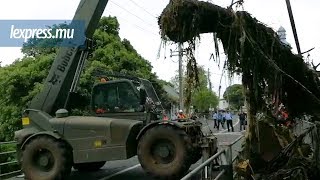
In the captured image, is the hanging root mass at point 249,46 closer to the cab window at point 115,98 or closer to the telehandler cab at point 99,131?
the telehandler cab at point 99,131

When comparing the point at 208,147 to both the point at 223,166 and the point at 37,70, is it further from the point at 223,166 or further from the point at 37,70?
the point at 37,70

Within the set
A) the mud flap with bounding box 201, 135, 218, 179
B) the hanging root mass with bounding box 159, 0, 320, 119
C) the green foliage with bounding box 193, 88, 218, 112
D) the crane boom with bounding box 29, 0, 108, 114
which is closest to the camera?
the hanging root mass with bounding box 159, 0, 320, 119

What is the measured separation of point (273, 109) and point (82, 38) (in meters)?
4.86

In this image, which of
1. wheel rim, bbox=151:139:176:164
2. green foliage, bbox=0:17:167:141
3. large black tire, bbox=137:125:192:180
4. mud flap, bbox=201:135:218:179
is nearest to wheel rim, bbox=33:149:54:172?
large black tire, bbox=137:125:192:180

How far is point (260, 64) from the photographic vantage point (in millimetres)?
7211

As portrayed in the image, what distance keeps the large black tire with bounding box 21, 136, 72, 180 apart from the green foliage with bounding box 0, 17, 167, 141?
9.84 meters

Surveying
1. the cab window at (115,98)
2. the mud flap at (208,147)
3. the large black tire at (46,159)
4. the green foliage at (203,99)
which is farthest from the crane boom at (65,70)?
the mud flap at (208,147)

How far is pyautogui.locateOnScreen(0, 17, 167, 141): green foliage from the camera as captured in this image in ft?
73.5

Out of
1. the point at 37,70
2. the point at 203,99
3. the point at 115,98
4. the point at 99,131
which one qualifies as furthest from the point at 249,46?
the point at 203,99

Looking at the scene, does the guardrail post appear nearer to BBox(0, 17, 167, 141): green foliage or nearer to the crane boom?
the crane boom

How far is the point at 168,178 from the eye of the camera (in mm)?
8852

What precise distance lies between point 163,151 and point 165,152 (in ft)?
0.15

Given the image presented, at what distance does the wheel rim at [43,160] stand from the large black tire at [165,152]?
74.3 inches

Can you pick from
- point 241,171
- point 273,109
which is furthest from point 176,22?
point 241,171
